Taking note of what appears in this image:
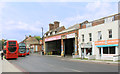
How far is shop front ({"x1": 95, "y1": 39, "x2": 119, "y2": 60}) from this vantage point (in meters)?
24.7

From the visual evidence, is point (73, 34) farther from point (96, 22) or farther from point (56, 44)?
point (56, 44)

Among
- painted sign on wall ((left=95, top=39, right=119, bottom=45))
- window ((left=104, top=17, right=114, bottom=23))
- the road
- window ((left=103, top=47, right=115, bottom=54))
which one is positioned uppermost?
window ((left=104, top=17, right=114, bottom=23))

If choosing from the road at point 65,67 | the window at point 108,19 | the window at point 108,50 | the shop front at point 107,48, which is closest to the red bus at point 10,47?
the road at point 65,67

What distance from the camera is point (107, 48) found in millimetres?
26672

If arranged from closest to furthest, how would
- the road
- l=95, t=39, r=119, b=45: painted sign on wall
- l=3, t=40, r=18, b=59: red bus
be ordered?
the road
l=95, t=39, r=119, b=45: painted sign on wall
l=3, t=40, r=18, b=59: red bus

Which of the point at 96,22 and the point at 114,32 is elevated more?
the point at 96,22

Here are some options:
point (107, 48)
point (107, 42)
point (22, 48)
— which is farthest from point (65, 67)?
point (22, 48)

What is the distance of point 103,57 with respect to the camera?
84.5 ft

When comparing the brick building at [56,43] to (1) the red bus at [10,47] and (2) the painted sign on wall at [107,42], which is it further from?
(1) the red bus at [10,47]

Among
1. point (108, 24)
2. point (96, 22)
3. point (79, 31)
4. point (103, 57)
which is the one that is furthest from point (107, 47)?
point (79, 31)

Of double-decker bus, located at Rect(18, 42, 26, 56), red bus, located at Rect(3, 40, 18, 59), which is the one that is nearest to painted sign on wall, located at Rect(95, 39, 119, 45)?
red bus, located at Rect(3, 40, 18, 59)

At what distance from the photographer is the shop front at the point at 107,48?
24672mm

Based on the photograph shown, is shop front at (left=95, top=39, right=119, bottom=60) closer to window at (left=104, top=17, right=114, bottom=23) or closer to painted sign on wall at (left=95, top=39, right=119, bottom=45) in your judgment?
painted sign on wall at (left=95, top=39, right=119, bottom=45)

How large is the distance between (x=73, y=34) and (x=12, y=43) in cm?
1513
